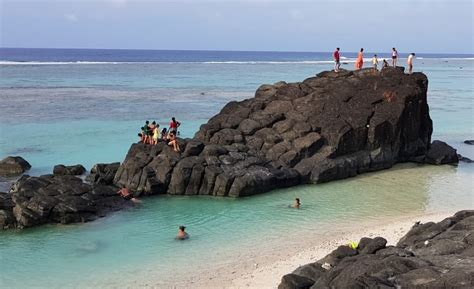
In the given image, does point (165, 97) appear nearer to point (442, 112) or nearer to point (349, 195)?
point (442, 112)

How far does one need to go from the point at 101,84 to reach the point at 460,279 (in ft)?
261

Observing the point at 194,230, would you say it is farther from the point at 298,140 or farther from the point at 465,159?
the point at 465,159

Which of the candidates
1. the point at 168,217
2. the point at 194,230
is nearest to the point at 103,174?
the point at 168,217

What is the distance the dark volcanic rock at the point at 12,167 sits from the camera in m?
29.8

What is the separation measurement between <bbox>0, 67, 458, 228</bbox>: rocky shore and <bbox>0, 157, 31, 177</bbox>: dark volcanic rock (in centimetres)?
6

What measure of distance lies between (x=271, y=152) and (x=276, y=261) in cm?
1177

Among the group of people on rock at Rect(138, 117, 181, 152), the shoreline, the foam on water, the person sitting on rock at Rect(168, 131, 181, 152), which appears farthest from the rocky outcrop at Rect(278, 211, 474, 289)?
the group of people on rock at Rect(138, 117, 181, 152)

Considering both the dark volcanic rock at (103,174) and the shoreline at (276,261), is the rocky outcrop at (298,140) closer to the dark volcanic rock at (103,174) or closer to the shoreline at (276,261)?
the dark volcanic rock at (103,174)

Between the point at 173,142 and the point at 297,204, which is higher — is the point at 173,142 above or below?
above

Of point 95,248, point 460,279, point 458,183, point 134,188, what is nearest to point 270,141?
point 134,188

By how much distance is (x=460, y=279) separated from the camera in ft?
39.5

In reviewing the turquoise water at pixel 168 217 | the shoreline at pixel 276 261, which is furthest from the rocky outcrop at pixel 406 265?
the turquoise water at pixel 168 217

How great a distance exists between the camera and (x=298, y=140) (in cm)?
3012

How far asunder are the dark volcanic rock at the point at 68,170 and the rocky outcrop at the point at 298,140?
3.48 metres
